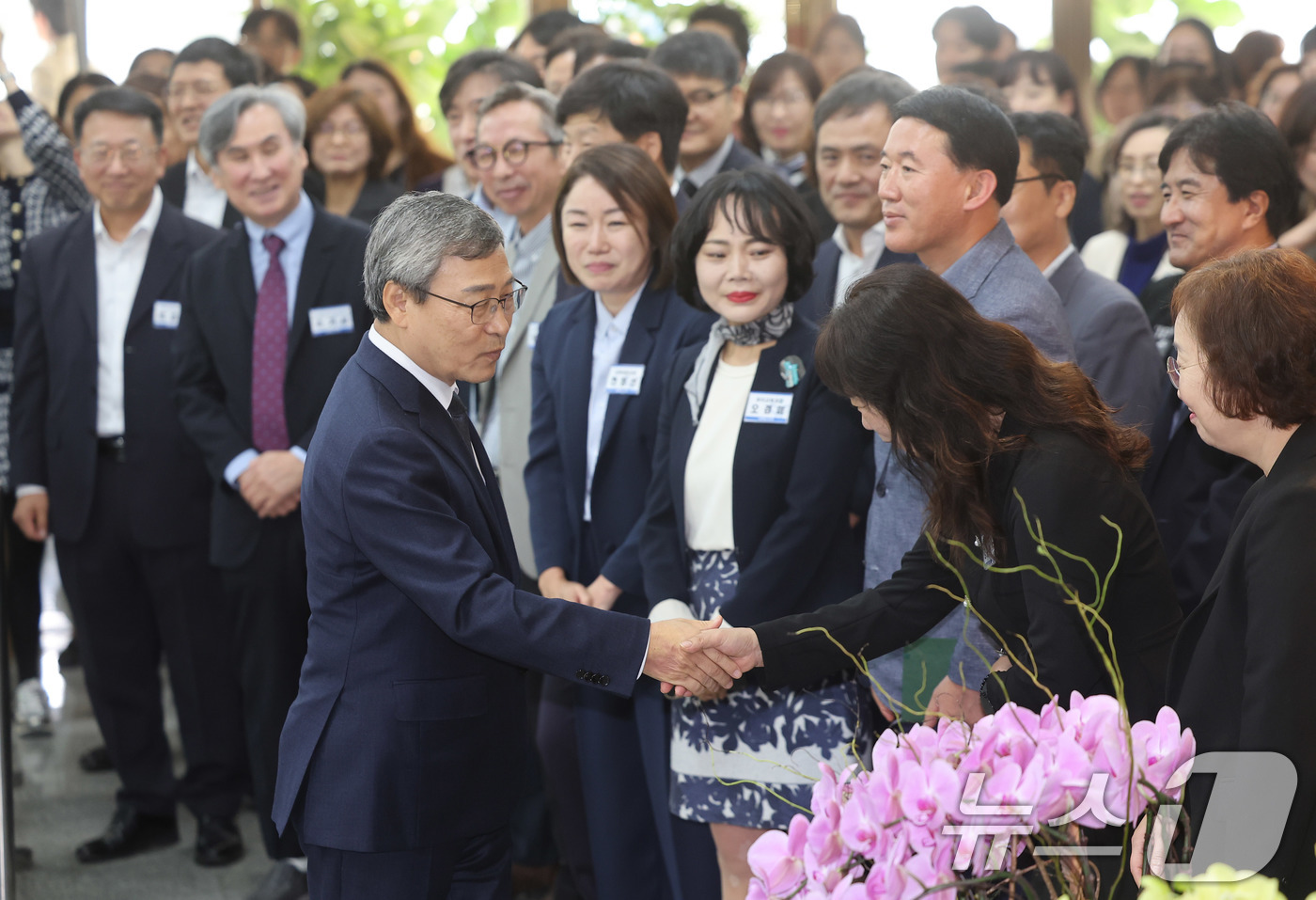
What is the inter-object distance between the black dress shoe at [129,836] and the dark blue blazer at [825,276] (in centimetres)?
242

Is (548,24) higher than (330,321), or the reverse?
(548,24)

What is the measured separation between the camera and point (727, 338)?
266 centimetres

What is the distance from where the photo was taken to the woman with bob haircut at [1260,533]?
130 cm

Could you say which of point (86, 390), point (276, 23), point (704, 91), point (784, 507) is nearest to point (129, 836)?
point (86, 390)

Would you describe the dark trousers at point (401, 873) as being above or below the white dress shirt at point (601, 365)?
below

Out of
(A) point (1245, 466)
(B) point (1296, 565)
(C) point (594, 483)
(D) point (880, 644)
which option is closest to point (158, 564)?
(C) point (594, 483)

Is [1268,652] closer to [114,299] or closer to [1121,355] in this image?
[1121,355]

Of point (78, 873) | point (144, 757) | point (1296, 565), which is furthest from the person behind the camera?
point (144, 757)

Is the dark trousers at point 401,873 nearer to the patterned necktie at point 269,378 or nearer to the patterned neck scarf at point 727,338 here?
the patterned neck scarf at point 727,338

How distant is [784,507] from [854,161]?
4.15ft

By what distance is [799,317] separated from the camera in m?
2.65

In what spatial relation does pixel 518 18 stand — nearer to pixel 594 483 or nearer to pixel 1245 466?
pixel 594 483

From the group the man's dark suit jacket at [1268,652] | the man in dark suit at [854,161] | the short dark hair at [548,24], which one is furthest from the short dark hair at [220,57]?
the man's dark suit jacket at [1268,652]

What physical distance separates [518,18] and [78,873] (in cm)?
511
